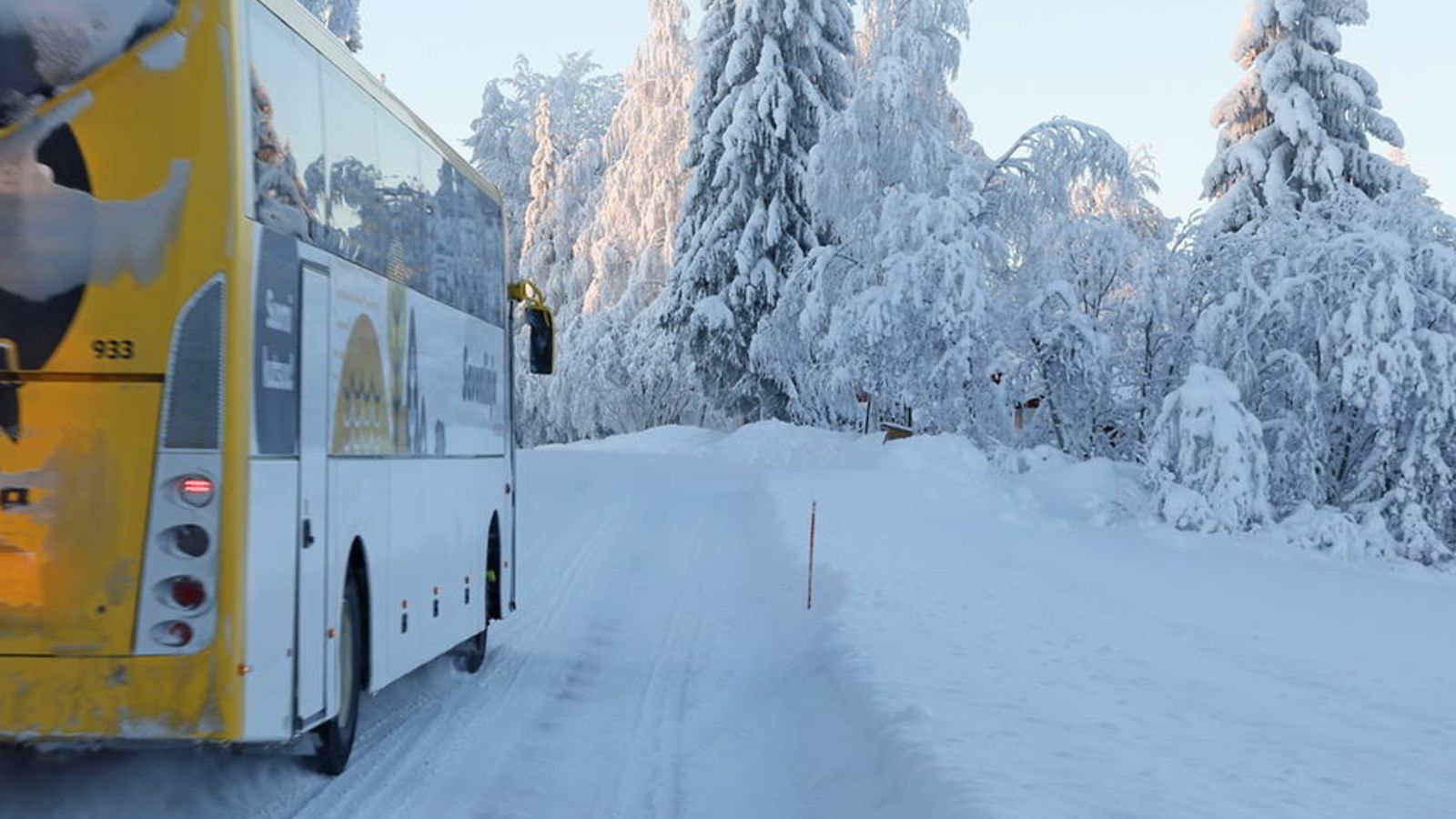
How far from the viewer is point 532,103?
70250 mm

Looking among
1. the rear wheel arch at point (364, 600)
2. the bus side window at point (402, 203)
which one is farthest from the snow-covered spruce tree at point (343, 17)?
the rear wheel arch at point (364, 600)

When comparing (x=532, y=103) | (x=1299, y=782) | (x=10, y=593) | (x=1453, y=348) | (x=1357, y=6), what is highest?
(x=532, y=103)

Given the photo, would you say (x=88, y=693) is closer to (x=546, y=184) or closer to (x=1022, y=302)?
(x=1022, y=302)

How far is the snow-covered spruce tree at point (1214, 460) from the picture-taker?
22672 millimetres

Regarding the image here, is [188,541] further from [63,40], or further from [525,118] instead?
[525,118]

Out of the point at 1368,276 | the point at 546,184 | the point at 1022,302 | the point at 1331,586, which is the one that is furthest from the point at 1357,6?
the point at 546,184

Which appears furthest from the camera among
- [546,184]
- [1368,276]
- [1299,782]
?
[546,184]

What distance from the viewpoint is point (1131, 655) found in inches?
467

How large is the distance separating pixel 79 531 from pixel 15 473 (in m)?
0.34

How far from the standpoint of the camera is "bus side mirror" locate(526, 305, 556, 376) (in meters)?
13.6

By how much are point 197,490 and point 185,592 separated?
0.43 metres

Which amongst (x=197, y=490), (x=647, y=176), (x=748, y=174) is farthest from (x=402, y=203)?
(x=647, y=176)

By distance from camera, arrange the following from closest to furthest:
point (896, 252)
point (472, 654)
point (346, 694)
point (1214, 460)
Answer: point (346, 694) < point (472, 654) < point (1214, 460) < point (896, 252)

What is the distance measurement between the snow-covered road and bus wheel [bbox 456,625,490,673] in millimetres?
156
